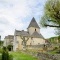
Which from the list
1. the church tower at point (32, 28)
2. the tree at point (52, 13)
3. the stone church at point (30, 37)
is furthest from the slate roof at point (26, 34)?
the tree at point (52, 13)

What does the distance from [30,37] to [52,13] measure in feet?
174

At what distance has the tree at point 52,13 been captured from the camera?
103 feet

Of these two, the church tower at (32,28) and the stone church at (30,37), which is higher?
the church tower at (32,28)

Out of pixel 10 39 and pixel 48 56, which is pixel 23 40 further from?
pixel 48 56

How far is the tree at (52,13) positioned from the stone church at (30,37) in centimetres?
4539

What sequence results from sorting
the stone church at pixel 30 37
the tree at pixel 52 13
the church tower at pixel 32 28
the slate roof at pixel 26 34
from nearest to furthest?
1. the tree at pixel 52 13
2. the stone church at pixel 30 37
3. the slate roof at pixel 26 34
4. the church tower at pixel 32 28

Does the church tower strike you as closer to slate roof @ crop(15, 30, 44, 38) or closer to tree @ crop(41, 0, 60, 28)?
slate roof @ crop(15, 30, 44, 38)

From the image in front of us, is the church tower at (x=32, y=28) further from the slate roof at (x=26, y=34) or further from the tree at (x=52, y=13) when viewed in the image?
the tree at (x=52, y=13)

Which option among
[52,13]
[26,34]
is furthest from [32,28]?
[52,13]

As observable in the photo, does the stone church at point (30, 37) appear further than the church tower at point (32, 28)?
No

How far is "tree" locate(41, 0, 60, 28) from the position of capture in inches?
1237

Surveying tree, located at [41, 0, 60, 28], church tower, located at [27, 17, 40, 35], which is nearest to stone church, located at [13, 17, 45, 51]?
church tower, located at [27, 17, 40, 35]

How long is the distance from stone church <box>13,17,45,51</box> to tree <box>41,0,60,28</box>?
Answer: 45394mm

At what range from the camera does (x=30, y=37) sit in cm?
8388
